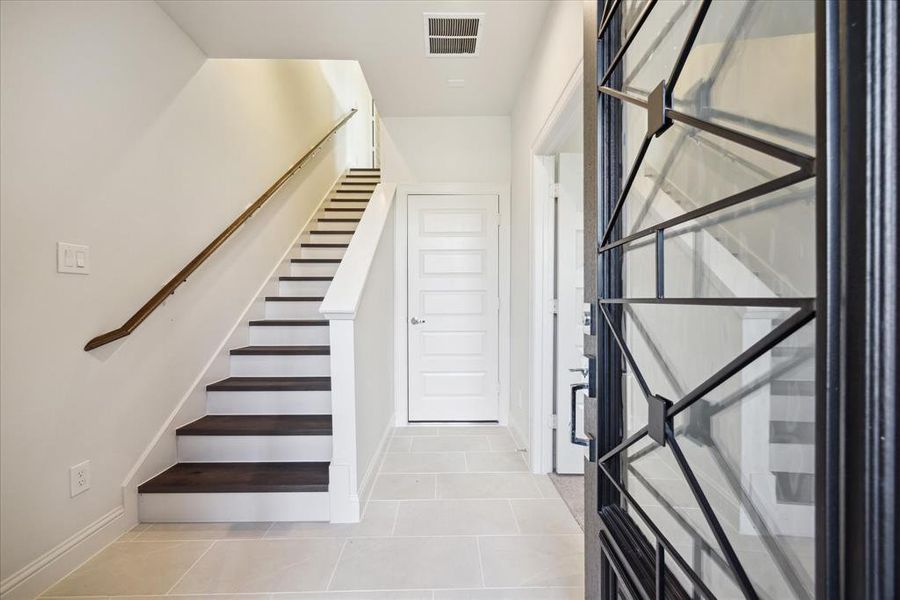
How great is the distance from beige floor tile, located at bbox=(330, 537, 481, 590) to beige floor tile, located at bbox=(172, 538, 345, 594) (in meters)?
0.08

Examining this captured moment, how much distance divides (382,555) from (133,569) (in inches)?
39.5

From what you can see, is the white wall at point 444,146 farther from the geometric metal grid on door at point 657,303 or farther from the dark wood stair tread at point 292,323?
the geometric metal grid on door at point 657,303

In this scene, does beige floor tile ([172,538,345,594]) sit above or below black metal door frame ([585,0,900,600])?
below

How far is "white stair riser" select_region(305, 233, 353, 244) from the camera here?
13.7 feet

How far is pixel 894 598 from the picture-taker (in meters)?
→ 0.33

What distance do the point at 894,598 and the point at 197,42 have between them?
328 centimetres

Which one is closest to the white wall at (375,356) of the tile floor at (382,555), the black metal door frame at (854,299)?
the tile floor at (382,555)

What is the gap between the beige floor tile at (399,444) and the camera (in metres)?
2.96

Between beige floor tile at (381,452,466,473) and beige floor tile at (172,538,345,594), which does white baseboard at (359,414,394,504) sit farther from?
beige floor tile at (172,538,345,594)

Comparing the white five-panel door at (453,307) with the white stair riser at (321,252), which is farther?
the white stair riser at (321,252)

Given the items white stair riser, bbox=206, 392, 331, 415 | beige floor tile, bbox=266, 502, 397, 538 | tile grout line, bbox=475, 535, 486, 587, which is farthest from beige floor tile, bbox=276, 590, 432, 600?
white stair riser, bbox=206, 392, 331, 415

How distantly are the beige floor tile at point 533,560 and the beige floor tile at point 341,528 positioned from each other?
1.55 ft

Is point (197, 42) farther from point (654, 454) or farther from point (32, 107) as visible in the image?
point (654, 454)

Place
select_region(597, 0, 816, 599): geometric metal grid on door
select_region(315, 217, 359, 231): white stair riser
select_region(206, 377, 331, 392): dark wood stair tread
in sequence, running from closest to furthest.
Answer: select_region(597, 0, 816, 599): geometric metal grid on door < select_region(206, 377, 331, 392): dark wood stair tread < select_region(315, 217, 359, 231): white stair riser
